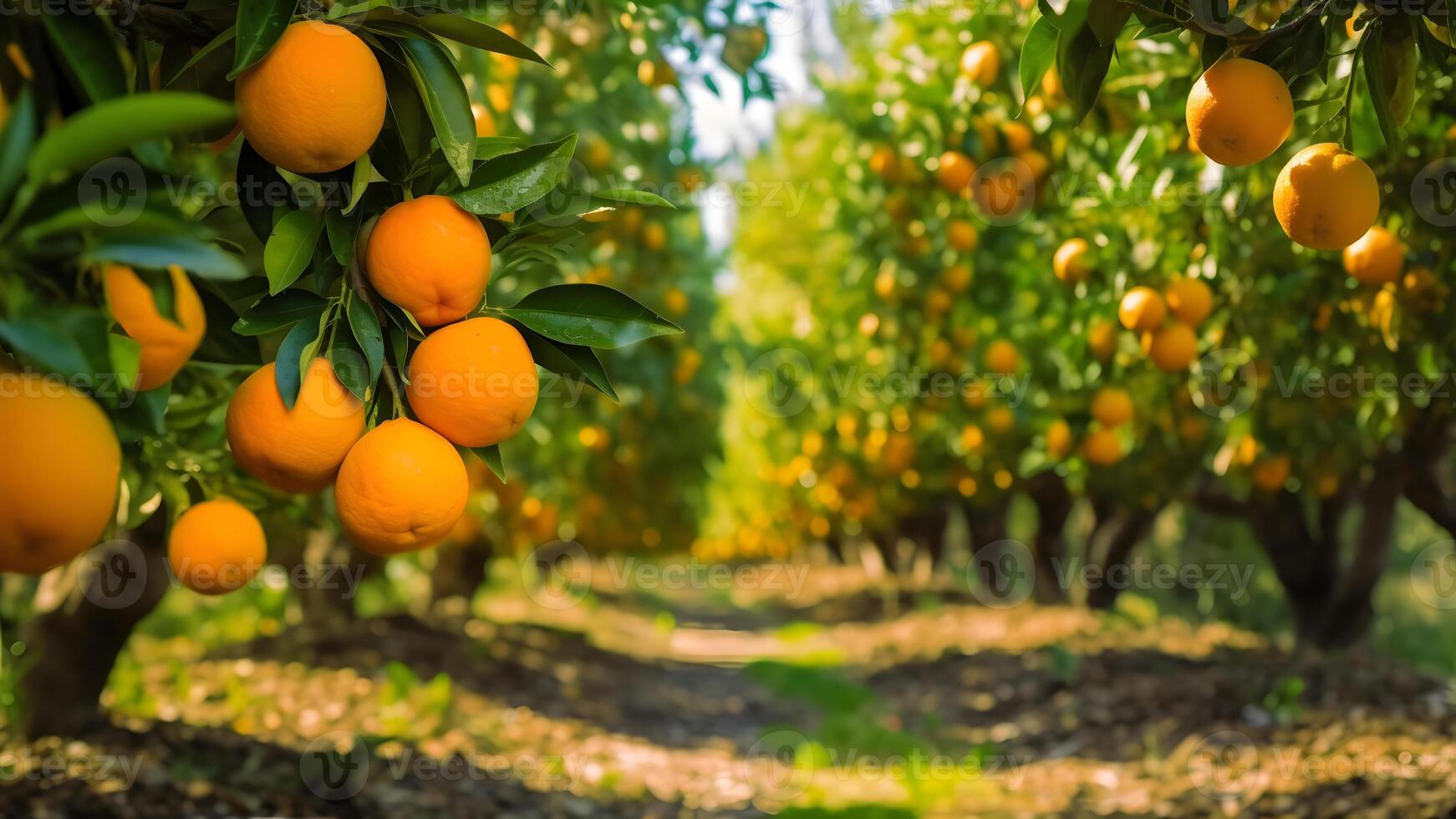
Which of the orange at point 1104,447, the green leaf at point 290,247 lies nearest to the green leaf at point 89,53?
the green leaf at point 290,247

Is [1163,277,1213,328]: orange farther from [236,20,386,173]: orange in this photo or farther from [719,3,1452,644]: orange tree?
[236,20,386,173]: orange

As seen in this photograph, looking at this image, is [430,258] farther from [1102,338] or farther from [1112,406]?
[1112,406]

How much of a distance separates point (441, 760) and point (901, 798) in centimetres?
204

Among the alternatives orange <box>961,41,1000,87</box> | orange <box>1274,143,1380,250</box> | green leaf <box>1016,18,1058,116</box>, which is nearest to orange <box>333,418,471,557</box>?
green leaf <box>1016,18,1058,116</box>

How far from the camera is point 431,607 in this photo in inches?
352

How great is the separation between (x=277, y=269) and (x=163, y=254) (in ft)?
1.12

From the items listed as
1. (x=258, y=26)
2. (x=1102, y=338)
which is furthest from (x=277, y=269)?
(x=1102, y=338)

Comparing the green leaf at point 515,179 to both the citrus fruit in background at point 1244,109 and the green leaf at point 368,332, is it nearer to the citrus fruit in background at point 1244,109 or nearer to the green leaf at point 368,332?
the green leaf at point 368,332

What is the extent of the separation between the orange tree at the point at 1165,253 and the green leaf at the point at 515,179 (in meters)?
0.74

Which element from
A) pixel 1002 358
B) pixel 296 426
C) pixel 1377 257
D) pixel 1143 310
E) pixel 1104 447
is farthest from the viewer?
pixel 1002 358

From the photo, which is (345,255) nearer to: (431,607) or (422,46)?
(422,46)

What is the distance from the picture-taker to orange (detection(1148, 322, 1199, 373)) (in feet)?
9.21

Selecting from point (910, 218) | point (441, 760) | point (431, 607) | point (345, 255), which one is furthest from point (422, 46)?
point (431, 607)

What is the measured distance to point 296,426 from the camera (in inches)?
50.4
